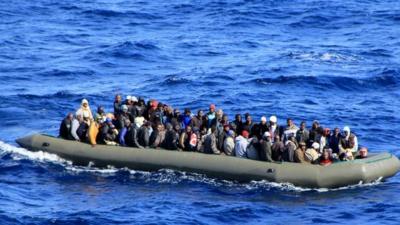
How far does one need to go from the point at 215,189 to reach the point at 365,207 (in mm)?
5504

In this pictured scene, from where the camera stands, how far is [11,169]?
146 feet

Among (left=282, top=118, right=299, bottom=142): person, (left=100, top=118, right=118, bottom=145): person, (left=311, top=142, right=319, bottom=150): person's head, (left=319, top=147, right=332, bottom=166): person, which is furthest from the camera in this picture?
(left=100, top=118, right=118, bottom=145): person

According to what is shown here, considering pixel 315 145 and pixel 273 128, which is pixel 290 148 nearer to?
pixel 315 145

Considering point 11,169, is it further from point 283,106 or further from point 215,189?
point 283,106

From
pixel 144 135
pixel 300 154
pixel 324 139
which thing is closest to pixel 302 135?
pixel 324 139

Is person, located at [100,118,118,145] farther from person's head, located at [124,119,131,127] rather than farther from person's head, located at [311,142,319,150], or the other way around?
person's head, located at [311,142,319,150]

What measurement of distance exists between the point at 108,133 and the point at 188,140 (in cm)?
335

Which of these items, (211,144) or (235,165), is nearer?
(235,165)

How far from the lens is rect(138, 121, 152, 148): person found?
4350cm

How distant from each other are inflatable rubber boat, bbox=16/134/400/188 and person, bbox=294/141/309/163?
0.24 meters

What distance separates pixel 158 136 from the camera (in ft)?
142

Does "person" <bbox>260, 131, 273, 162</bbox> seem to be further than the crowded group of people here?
No

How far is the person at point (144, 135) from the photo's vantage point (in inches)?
1713

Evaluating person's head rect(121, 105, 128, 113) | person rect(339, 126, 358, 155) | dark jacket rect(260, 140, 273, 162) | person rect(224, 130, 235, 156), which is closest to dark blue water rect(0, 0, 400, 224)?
dark jacket rect(260, 140, 273, 162)
